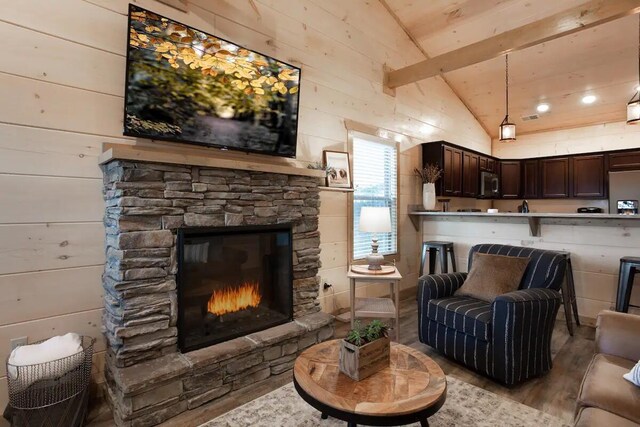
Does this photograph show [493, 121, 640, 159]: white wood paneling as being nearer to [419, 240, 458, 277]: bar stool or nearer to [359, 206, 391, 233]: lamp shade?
[419, 240, 458, 277]: bar stool

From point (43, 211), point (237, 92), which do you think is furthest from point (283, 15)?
point (43, 211)

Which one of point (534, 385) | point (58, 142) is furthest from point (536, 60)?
point (58, 142)

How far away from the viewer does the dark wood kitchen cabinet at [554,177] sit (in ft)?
20.6

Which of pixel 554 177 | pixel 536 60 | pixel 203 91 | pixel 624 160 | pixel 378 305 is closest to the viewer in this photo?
pixel 203 91

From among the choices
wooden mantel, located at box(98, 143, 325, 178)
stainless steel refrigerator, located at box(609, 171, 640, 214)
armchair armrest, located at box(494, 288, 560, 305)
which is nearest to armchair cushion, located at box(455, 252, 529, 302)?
armchair armrest, located at box(494, 288, 560, 305)

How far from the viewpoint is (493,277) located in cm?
290

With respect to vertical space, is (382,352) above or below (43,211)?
below

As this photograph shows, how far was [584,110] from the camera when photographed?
567 centimetres

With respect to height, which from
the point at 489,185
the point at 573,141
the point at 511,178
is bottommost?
the point at 489,185

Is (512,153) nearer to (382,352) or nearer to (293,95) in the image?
(293,95)

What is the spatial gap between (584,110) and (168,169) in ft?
22.1

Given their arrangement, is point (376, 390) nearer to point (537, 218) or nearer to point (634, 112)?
point (537, 218)

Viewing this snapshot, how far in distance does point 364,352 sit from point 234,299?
4.57 feet

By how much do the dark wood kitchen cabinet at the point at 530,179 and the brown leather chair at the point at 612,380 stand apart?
5.59 m
